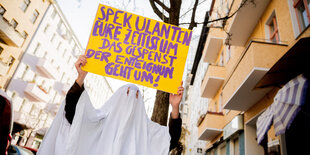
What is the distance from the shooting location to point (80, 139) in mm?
2418

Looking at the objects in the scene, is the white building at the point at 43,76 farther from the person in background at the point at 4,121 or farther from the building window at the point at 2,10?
the person in background at the point at 4,121

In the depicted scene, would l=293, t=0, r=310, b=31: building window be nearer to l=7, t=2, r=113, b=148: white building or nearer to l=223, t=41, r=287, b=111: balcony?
l=223, t=41, r=287, b=111: balcony

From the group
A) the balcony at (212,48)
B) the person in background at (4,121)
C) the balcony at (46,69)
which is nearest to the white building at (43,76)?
the balcony at (46,69)

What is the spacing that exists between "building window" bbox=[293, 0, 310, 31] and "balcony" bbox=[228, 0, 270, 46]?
7.61 ft

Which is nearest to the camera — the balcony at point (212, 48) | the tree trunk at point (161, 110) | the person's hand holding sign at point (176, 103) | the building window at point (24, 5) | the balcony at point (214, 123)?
the person's hand holding sign at point (176, 103)

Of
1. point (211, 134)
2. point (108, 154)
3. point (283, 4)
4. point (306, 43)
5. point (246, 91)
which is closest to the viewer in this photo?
point (108, 154)

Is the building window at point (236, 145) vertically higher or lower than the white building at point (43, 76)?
lower

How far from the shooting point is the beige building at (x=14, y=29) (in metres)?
19.8

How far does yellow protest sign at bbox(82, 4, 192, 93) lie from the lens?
9.35 ft

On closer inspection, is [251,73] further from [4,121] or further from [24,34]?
[24,34]

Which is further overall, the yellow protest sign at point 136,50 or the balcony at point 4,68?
the balcony at point 4,68

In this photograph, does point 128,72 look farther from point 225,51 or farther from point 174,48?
point 225,51

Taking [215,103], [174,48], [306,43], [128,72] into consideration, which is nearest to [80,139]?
[128,72]

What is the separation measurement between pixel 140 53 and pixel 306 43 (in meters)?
2.65
